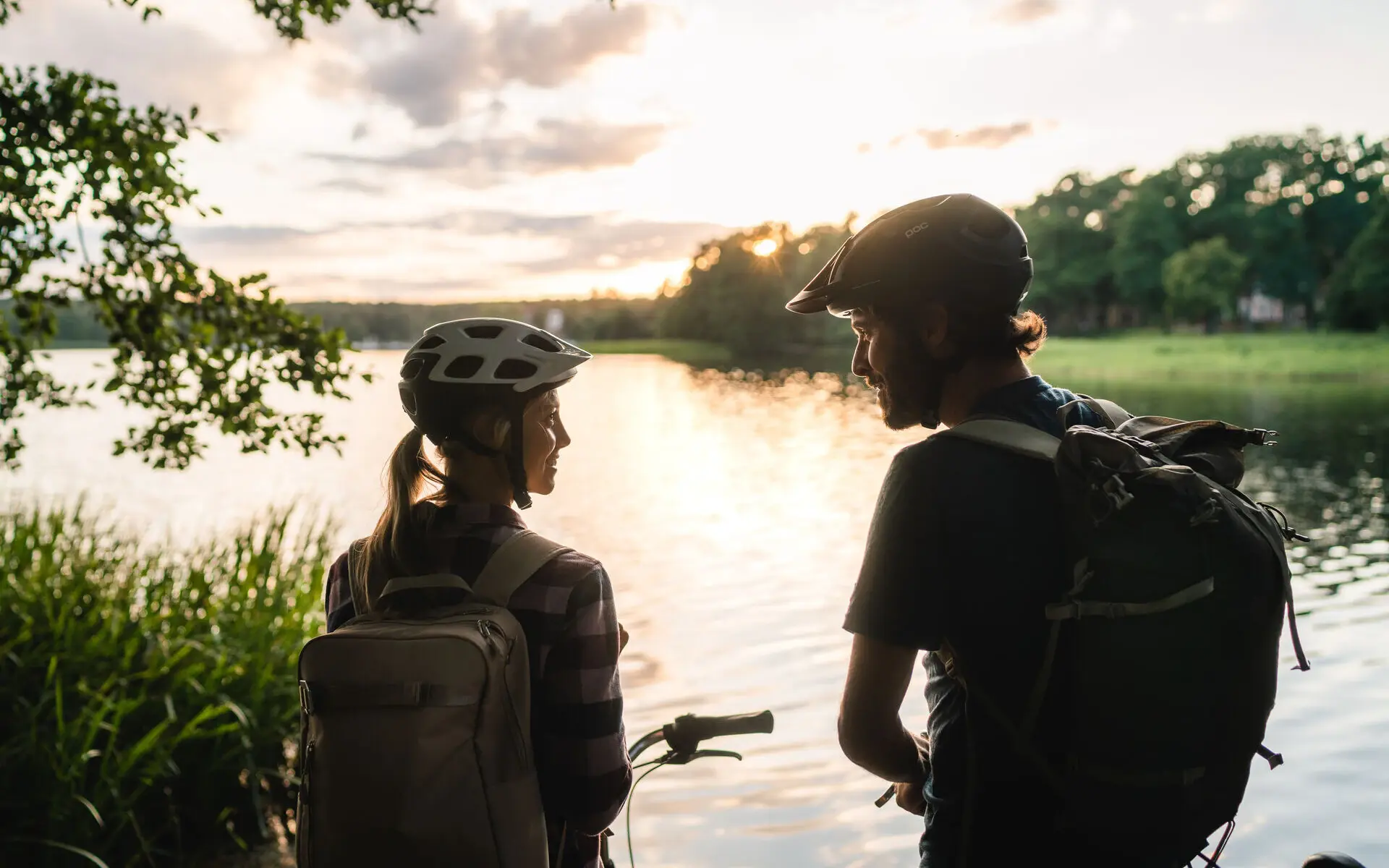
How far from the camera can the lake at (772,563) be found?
6383mm

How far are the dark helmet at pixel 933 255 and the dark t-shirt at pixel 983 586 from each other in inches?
10.7

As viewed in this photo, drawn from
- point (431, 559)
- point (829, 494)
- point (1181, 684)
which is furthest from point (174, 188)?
point (829, 494)

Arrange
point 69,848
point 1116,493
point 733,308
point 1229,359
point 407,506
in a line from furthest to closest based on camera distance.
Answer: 1. point 733,308
2. point 1229,359
3. point 69,848
4. point 407,506
5. point 1116,493

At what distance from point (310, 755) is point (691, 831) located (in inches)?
203

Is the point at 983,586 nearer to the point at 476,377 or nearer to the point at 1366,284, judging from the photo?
the point at 476,377

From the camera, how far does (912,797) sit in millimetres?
1748

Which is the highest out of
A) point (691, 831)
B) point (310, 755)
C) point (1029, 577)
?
point (1029, 577)

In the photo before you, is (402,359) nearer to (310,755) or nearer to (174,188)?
(310,755)

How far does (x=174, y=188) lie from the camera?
466 cm

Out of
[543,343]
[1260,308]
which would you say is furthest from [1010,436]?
[1260,308]

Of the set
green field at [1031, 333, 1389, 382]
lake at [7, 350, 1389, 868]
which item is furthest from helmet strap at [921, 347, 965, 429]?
green field at [1031, 333, 1389, 382]

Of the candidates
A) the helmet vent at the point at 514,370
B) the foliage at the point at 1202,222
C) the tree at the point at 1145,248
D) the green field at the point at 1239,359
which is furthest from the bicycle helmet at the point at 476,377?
the tree at the point at 1145,248

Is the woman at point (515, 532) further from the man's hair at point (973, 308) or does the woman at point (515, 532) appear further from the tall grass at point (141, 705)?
the tall grass at point (141, 705)

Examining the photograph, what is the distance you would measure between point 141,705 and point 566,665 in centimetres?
414
